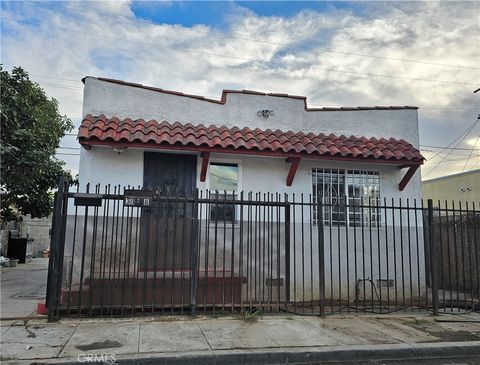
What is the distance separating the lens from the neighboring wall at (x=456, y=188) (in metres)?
17.0

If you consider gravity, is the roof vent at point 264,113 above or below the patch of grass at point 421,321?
above

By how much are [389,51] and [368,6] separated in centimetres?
291

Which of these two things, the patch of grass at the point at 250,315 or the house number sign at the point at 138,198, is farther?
the patch of grass at the point at 250,315

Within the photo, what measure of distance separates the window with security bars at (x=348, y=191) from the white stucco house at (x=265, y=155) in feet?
0.08

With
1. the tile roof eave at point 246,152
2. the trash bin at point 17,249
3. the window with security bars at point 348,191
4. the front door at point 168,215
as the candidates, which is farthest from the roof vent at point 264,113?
the trash bin at point 17,249

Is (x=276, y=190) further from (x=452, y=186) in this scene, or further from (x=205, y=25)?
(x=452, y=186)

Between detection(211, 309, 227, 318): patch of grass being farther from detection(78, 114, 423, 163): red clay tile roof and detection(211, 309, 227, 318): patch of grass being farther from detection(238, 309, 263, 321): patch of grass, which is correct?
detection(78, 114, 423, 163): red clay tile roof

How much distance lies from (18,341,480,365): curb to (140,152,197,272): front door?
2132 mm

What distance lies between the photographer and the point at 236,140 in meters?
8.55

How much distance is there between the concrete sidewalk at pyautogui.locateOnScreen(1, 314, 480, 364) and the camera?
5305mm

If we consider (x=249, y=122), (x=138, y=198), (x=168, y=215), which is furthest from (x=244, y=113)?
→ (x=138, y=198)

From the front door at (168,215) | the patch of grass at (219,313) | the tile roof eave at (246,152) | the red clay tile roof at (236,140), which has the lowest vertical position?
the patch of grass at (219,313)

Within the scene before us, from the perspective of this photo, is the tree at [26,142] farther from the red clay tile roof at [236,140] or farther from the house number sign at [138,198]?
the house number sign at [138,198]

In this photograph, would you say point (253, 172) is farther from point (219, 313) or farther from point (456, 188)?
point (456, 188)
